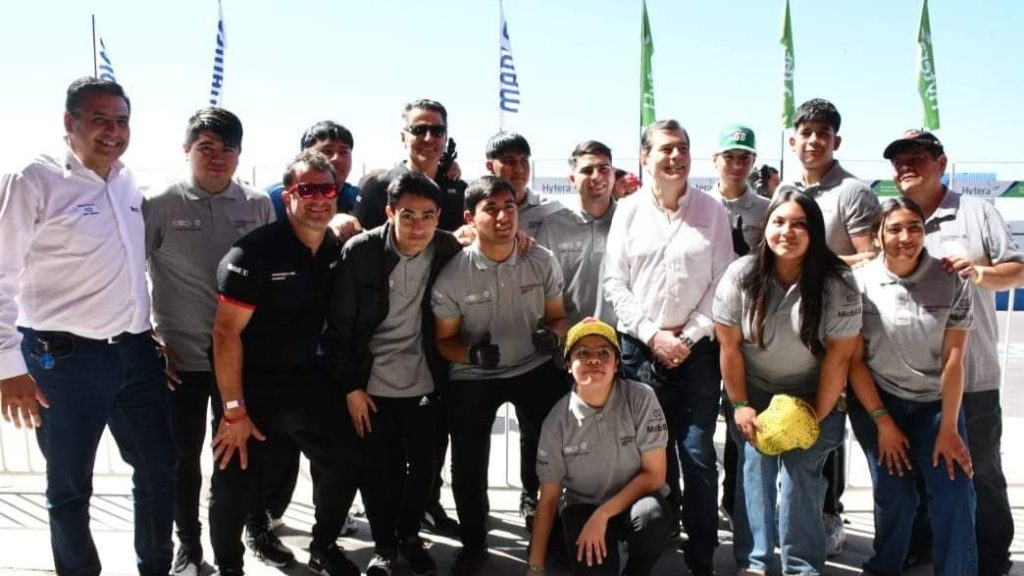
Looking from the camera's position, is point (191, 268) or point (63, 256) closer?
point (63, 256)

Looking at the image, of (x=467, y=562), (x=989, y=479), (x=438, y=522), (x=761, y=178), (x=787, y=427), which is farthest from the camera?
(x=761, y=178)

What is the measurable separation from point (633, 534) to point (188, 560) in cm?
224

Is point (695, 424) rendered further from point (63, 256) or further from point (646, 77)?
point (646, 77)

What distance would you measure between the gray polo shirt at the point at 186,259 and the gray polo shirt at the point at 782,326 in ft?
8.08

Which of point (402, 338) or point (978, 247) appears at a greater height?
point (978, 247)

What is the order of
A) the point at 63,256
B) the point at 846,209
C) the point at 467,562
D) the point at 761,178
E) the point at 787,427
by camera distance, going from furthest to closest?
the point at 761,178 < the point at 846,209 < the point at 467,562 < the point at 787,427 < the point at 63,256

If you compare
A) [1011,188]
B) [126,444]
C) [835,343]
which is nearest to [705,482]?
[835,343]

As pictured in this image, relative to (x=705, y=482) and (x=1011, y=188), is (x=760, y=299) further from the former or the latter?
(x=1011, y=188)

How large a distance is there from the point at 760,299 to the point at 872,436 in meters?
0.90

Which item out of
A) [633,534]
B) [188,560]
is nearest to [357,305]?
[188,560]

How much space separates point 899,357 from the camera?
10.5ft

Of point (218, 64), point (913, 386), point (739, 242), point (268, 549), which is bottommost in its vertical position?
point (268, 549)

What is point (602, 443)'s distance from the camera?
10.7 feet

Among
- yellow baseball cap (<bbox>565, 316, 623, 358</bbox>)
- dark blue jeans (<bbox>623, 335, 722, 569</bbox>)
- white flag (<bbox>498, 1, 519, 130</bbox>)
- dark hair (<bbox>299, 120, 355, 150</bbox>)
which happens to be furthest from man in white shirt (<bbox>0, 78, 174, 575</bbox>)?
white flag (<bbox>498, 1, 519, 130</bbox>)
